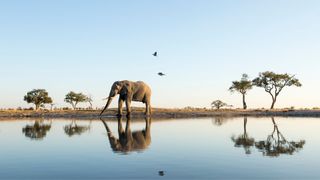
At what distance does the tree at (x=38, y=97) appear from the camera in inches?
3981

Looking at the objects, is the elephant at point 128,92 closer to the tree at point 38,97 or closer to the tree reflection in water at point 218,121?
the tree reflection in water at point 218,121

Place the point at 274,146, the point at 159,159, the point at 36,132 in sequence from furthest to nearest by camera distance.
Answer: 1. the point at 36,132
2. the point at 274,146
3. the point at 159,159

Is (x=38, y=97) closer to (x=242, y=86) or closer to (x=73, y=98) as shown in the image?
(x=73, y=98)

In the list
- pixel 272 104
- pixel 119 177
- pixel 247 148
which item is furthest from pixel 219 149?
pixel 272 104

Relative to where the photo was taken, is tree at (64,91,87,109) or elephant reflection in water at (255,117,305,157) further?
tree at (64,91,87,109)

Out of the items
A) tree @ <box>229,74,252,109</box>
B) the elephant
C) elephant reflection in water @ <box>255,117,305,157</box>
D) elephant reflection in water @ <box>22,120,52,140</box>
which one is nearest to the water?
elephant reflection in water @ <box>255,117,305,157</box>

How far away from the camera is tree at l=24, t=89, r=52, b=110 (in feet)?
332

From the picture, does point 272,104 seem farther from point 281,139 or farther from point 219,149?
point 219,149

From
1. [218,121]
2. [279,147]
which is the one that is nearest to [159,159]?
[279,147]

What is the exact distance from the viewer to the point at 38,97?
102 m

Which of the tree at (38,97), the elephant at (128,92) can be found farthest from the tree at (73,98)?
the elephant at (128,92)

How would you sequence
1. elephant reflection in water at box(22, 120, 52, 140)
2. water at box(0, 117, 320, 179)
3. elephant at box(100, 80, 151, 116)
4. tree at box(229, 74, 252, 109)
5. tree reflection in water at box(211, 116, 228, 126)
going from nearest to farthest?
water at box(0, 117, 320, 179) < elephant reflection in water at box(22, 120, 52, 140) < tree reflection in water at box(211, 116, 228, 126) < elephant at box(100, 80, 151, 116) < tree at box(229, 74, 252, 109)

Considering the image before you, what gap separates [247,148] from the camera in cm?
1867

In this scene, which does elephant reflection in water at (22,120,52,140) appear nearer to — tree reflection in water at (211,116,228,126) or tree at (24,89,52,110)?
tree reflection in water at (211,116,228,126)
